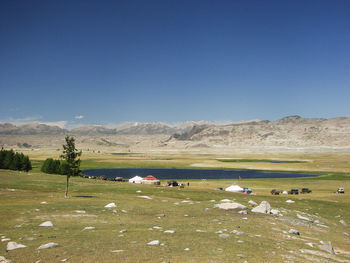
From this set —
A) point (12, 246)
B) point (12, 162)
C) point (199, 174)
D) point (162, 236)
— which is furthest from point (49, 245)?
point (199, 174)

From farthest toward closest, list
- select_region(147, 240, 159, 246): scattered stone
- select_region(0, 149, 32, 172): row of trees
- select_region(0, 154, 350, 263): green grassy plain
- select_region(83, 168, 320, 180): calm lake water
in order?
select_region(83, 168, 320, 180): calm lake water < select_region(0, 149, 32, 172): row of trees < select_region(147, 240, 159, 246): scattered stone < select_region(0, 154, 350, 263): green grassy plain

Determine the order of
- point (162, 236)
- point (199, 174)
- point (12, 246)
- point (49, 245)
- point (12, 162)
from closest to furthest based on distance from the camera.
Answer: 1. point (12, 246)
2. point (49, 245)
3. point (162, 236)
4. point (12, 162)
5. point (199, 174)

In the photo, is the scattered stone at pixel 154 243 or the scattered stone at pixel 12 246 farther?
the scattered stone at pixel 154 243

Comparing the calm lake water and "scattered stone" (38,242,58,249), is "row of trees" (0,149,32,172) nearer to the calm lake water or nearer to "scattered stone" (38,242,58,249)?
the calm lake water

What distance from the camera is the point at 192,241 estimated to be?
20.3 meters

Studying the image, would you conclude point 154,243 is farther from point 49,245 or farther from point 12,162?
point 12,162

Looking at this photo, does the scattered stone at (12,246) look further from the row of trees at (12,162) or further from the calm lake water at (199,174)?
the calm lake water at (199,174)

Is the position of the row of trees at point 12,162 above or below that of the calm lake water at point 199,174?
above

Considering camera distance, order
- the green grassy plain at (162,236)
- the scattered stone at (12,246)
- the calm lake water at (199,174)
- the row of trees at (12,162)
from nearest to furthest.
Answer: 1. the green grassy plain at (162,236)
2. the scattered stone at (12,246)
3. the row of trees at (12,162)
4. the calm lake water at (199,174)

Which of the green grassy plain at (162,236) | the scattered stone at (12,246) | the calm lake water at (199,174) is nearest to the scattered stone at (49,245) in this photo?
the green grassy plain at (162,236)

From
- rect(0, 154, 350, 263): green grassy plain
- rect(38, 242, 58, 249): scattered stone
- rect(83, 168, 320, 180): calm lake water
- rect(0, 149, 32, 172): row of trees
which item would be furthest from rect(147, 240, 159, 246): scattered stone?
rect(83, 168, 320, 180): calm lake water

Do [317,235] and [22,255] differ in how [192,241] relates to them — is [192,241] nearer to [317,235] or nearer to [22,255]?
[22,255]

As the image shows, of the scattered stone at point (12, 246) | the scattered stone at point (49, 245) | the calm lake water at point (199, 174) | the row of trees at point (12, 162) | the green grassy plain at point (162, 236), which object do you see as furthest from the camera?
the calm lake water at point (199, 174)

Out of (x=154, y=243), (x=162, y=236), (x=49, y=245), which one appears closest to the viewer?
(x=49, y=245)
